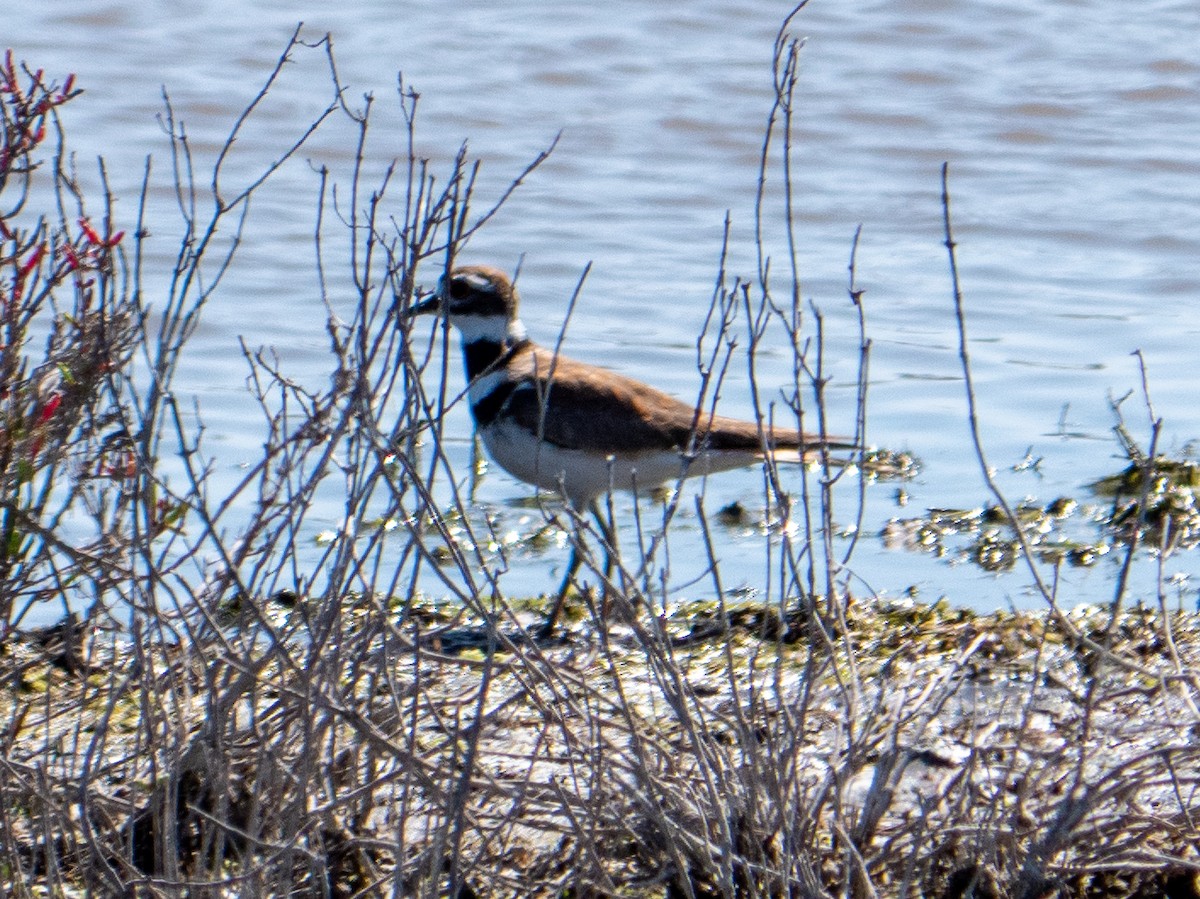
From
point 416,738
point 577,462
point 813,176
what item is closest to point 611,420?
point 577,462

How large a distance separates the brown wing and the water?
52 cm

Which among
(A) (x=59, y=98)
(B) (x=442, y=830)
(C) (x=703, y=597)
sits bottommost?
(C) (x=703, y=597)

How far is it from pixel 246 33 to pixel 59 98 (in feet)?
33.0

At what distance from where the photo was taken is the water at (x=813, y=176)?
8320 millimetres

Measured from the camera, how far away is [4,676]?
4449mm

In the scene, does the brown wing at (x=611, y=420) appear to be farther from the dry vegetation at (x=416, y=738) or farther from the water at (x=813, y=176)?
the dry vegetation at (x=416, y=738)

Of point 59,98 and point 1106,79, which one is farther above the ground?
point 59,98

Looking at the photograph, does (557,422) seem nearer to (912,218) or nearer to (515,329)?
(515,329)

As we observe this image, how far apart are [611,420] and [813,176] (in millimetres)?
5814

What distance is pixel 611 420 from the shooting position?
6.49m

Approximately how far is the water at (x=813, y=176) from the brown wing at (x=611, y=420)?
0.52 metres

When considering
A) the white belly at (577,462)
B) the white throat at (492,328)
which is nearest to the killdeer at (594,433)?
the white belly at (577,462)

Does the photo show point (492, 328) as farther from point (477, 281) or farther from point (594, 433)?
point (594, 433)

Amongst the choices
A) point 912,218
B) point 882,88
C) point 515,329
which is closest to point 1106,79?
point 882,88
